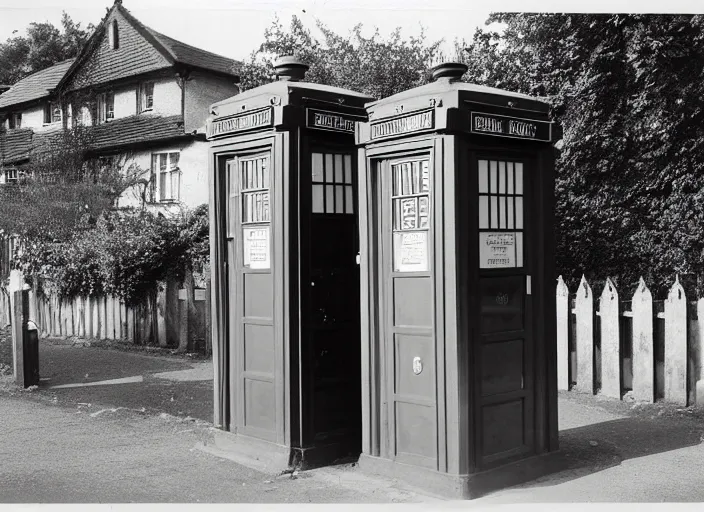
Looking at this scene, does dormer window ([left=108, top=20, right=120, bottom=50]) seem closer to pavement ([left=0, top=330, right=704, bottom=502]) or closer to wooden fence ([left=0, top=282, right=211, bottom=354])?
wooden fence ([left=0, top=282, right=211, bottom=354])

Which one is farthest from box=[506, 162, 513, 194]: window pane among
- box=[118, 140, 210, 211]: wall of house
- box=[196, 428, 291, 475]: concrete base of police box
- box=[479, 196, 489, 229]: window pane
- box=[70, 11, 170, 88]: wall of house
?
box=[118, 140, 210, 211]: wall of house

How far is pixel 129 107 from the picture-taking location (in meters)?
18.1

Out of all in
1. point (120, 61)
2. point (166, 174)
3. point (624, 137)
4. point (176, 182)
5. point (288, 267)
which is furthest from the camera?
point (166, 174)

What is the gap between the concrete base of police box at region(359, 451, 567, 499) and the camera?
470 centimetres

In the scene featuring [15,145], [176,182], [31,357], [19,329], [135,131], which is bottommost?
[31,357]

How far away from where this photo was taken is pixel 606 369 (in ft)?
26.3

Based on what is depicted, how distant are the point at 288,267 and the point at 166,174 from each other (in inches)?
668

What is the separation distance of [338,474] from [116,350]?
763 centimetres

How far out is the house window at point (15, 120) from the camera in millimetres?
13816

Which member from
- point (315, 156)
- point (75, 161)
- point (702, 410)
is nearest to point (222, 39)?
point (315, 156)

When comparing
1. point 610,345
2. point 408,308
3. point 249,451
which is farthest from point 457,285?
point 610,345

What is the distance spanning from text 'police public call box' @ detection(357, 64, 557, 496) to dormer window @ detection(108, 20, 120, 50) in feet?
26.4

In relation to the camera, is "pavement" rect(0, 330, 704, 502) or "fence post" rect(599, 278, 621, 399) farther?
"fence post" rect(599, 278, 621, 399)

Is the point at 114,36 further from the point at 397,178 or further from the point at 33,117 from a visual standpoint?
the point at 397,178
